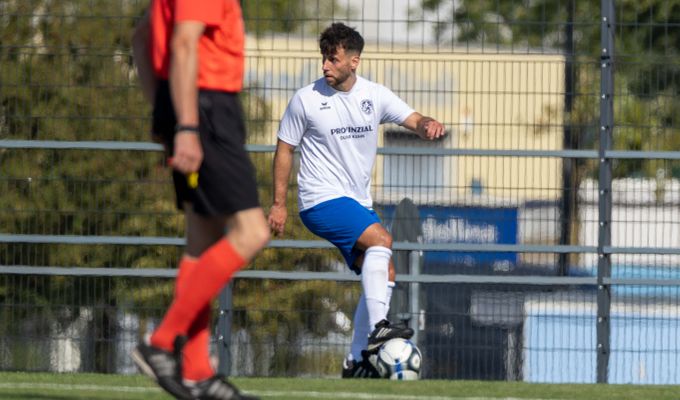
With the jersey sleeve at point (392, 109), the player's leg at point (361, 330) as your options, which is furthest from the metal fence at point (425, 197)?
the player's leg at point (361, 330)

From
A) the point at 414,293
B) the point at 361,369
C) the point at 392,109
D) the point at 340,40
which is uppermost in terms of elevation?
the point at 340,40

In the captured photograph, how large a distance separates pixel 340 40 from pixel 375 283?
1.33 meters

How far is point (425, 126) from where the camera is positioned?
7914 mm

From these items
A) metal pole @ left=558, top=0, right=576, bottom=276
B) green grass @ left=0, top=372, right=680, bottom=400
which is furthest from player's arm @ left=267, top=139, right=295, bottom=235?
metal pole @ left=558, top=0, right=576, bottom=276

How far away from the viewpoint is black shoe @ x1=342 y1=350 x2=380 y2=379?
8062mm

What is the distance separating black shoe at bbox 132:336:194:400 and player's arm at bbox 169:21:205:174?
0.64 m

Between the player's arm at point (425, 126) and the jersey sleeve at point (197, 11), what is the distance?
2885mm

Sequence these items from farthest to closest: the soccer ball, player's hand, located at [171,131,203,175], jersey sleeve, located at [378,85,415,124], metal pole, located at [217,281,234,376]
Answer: metal pole, located at [217,281,234,376]
jersey sleeve, located at [378,85,415,124]
the soccer ball
player's hand, located at [171,131,203,175]

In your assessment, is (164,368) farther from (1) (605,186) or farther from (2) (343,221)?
(1) (605,186)

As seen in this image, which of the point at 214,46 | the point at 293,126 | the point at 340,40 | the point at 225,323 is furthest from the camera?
the point at 225,323

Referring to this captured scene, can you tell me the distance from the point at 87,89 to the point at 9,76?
526 mm

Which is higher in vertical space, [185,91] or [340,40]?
[340,40]

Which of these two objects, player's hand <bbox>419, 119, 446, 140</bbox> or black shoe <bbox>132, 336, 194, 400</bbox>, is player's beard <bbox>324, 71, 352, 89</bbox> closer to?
player's hand <bbox>419, 119, 446, 140</bbox>

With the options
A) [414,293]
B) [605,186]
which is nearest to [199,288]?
[414,293]
